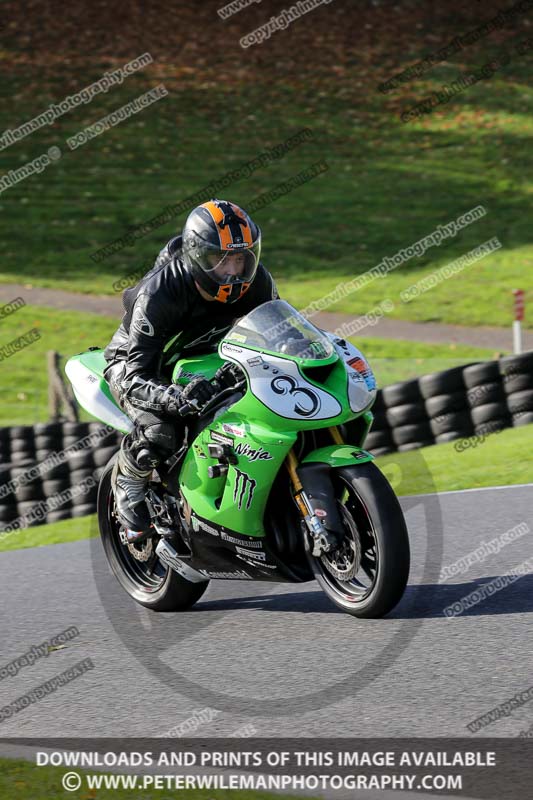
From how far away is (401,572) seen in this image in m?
5.53

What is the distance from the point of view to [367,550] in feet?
18.7

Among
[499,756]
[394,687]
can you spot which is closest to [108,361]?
[394,687]

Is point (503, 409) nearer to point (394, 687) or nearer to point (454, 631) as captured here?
point (454, 631)

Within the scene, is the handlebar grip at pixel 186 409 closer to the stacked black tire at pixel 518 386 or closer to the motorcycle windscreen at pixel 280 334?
the motorcycle windscreen at pixel 280 334

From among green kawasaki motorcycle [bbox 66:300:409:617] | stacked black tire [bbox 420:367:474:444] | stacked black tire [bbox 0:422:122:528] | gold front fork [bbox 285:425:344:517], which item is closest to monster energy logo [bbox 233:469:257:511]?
green kawasaki motorcycle [bbox 66:300:409:617]

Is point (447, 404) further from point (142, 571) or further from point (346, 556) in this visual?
point (346, 556)

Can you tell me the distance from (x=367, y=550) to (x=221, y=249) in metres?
1.59

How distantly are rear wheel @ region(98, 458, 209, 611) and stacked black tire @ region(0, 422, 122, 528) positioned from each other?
512 centimetres

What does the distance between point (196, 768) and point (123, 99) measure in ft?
100

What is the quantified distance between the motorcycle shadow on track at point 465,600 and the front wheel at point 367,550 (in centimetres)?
23

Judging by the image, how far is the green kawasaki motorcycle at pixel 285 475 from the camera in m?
Answer: 5.58

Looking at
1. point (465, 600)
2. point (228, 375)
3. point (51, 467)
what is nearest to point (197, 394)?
point (228, 375)

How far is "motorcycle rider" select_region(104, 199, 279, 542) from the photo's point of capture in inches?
237

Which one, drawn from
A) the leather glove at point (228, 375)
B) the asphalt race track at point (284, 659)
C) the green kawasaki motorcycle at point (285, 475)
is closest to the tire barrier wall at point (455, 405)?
the asphalt race track at point (284, 659)
